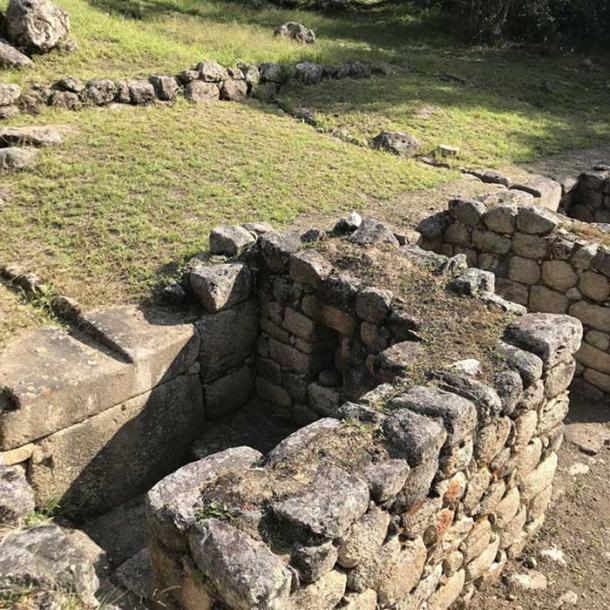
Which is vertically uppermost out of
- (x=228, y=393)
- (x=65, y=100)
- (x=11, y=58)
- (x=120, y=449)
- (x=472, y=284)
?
(x=472, y=284)

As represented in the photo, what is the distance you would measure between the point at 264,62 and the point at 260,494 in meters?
11.9

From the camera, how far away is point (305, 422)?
6465 mm

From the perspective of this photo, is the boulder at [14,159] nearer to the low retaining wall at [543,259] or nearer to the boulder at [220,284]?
the boulder at [220,284]

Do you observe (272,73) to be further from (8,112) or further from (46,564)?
(46,564)

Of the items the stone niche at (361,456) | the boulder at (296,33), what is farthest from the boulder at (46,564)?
the boulder at (296,33)

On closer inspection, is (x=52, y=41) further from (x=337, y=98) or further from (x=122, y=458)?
(x=122, y=458)

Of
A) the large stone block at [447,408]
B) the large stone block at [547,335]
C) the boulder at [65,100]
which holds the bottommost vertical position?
the boulder at [65,100]

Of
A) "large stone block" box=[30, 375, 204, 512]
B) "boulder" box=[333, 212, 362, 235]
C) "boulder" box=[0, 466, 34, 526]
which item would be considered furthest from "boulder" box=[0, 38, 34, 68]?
"boulder" box=[0, 466, 34, 526]

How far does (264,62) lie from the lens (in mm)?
13859

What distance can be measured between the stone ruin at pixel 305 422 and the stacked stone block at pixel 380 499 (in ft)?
0.04

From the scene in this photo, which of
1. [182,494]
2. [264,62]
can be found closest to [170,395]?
[182,494]

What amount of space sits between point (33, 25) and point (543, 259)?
9253mm

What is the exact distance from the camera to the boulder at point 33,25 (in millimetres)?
11602

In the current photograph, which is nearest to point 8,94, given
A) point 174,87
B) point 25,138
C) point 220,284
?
point 25,138
